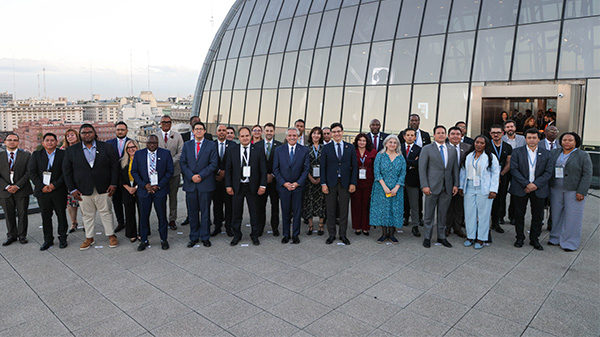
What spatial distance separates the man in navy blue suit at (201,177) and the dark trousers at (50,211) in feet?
6.99

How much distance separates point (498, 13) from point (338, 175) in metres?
10.6

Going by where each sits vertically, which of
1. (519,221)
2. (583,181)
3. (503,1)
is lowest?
(519,221)

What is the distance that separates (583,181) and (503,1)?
9.80m

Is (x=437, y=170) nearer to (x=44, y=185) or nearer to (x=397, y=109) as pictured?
(x=44, y=185)

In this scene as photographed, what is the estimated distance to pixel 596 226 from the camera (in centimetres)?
761

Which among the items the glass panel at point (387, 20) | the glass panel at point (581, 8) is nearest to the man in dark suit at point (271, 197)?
the glass panel at point (387, 20)

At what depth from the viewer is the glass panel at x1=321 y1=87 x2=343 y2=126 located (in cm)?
1642

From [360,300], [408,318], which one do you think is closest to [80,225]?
[360,300]

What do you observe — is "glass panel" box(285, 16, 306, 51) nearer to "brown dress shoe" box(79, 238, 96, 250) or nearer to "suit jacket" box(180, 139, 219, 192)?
"suit jacket" box(180, 139, 219, 192)

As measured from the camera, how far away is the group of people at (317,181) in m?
6.39

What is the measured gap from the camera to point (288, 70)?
59.9 ft

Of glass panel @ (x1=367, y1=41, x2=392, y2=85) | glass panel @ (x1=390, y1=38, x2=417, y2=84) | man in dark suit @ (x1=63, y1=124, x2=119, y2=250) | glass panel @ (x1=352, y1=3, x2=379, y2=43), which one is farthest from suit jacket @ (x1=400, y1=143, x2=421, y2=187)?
glass panel @ (x1=352, y1=3, x2=379, y2=43)

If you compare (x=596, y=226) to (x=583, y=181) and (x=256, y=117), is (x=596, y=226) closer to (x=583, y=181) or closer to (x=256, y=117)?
(x=583, y=181)

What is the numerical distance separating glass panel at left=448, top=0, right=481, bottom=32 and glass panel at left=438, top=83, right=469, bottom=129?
2160 mm
